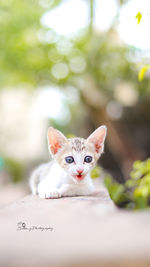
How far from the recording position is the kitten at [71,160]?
9.32ft

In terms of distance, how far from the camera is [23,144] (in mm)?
13562

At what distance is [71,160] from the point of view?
289 centimetres

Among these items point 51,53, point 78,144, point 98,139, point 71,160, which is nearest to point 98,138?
point 98,139

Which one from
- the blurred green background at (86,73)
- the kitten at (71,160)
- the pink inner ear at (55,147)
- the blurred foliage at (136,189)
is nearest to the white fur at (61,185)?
the kitten at (71,160)

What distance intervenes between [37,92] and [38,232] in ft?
32.1

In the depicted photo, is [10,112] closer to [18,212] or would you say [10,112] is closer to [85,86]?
[85,86]

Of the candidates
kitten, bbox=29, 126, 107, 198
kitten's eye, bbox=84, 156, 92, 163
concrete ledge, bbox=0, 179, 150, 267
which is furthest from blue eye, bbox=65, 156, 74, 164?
concrete ledge, bbox=0, 179, 150, 267

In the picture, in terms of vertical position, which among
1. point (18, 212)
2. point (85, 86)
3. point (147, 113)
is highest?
point (85, 86)

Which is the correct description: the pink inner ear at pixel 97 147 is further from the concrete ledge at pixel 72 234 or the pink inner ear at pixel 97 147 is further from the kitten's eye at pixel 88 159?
the concrete ledge at pixel 72 234

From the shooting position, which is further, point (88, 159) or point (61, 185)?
point (61, 185)

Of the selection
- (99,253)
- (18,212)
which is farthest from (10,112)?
(99,253)

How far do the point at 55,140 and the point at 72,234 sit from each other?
2.91 ft

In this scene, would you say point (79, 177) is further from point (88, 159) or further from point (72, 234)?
point (72, 234)

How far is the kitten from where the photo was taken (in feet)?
9.32
